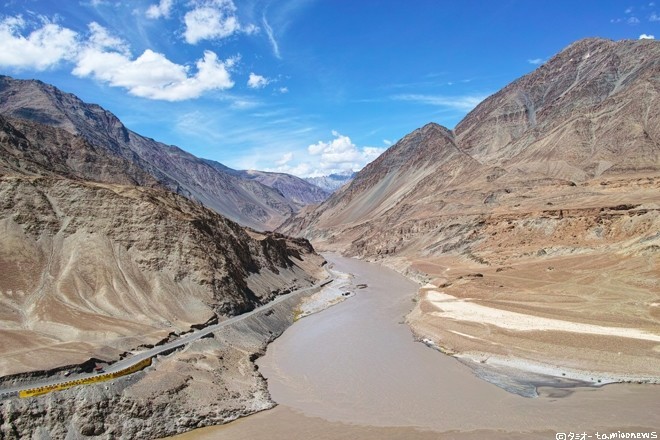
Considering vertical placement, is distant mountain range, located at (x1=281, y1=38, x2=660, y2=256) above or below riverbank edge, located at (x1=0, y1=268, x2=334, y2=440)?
above

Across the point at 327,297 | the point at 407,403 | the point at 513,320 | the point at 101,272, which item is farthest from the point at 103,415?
the point at 327,297

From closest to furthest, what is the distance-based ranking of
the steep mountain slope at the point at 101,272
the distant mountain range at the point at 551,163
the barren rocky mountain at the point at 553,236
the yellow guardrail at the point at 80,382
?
the yellow guardrail at the point at 80,382 < the steep mountain slope at the point at 101,272 < the barren rocky mountain at the point at 553,236 < the distant mountain range at the point at 551,163

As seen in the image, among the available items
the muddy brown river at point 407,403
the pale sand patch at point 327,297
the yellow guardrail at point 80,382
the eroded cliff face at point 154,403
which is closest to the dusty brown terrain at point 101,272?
the yellow guardrail at point 80,382

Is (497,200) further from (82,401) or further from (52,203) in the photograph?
(82,401)

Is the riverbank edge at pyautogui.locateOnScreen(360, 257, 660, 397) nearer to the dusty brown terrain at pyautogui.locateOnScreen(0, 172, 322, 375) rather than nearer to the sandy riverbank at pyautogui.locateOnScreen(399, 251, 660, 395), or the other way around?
the sandy riverbank at pyautogui.locateOnScreen(399, 251, 660, 395)

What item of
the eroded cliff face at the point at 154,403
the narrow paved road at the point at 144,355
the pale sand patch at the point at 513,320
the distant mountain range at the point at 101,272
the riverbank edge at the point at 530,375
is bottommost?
the riverbank edge at the point at 530,375

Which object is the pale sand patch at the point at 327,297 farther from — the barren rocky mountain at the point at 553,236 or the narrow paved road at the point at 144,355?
the barren rocky mountain at the point at 553,236

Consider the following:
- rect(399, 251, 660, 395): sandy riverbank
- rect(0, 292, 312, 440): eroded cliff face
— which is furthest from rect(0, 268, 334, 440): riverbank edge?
rect(399, 251, 660, 395): sandy riverbank
